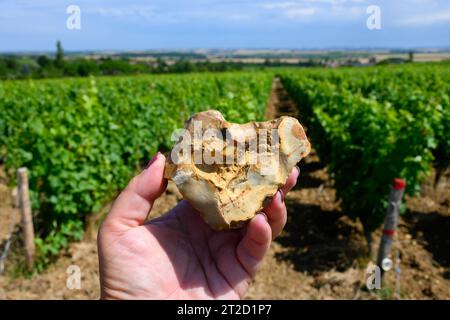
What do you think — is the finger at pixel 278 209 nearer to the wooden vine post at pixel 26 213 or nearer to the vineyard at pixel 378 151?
the vineyard at pixel 378 151

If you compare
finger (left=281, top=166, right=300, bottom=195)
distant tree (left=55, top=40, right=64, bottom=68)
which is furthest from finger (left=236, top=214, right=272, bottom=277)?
distant tree (left=55, top=40, right=64, bottom=68)

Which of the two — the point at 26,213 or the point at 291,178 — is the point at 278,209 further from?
the point at 26,213

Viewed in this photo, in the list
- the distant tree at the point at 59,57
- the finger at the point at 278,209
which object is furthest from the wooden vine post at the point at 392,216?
the distant tree at the point at 59,57

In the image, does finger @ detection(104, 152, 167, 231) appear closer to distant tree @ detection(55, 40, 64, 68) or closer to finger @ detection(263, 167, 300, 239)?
finger @ detection(263, 167, 300, 239)

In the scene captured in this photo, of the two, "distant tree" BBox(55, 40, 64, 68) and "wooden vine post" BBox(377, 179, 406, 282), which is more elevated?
"distant tree" BBox(55, 40, 64, 68)

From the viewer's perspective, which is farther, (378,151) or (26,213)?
(378,151)

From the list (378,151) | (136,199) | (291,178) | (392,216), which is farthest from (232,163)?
(378,151)

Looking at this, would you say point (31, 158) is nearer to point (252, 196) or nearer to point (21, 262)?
point (21, 262)

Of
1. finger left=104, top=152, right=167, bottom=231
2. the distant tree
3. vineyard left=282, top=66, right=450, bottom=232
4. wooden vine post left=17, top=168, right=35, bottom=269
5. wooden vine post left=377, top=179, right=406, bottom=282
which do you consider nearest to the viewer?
finger left=104, top=152, right=167, bottom=231
